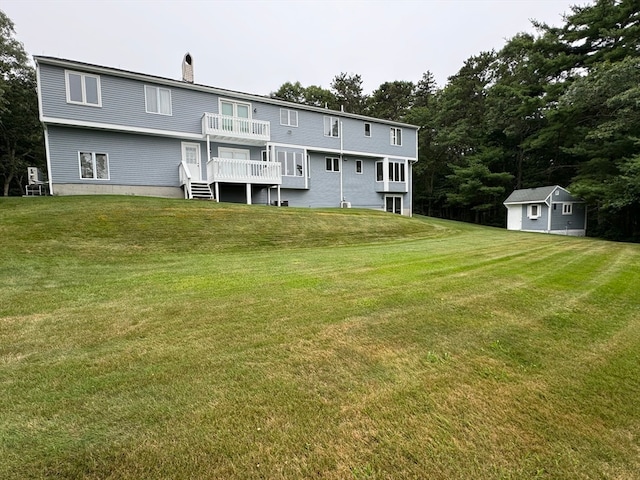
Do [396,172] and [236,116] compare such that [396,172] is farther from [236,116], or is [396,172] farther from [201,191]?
[201,191]

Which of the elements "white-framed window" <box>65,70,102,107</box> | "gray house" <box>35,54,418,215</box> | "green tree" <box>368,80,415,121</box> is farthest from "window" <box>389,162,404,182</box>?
→ "green tree" <box>368,80,415,121</box>

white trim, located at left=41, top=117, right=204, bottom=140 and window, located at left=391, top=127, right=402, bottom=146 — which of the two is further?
window, located at left=391, top=127, right=402, bottom=146

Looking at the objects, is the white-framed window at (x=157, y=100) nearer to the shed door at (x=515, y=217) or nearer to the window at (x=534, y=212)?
the window at (x=534, y=212)

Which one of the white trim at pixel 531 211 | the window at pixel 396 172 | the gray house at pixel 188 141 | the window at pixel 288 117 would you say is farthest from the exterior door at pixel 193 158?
the white trim at pixel 531 211

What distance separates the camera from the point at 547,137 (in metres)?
27.2

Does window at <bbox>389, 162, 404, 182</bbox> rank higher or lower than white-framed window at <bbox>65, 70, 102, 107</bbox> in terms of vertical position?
lower

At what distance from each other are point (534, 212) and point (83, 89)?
31.1 metres

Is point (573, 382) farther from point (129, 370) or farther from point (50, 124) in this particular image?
point (50, 124)

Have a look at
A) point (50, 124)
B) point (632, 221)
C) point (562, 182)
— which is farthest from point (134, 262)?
point (562, 182)

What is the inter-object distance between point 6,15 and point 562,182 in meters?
49.0

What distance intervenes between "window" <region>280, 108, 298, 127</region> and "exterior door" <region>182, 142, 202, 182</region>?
223 inches

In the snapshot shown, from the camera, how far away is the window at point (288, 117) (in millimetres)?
21169

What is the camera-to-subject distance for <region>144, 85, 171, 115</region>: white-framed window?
17.0 metres

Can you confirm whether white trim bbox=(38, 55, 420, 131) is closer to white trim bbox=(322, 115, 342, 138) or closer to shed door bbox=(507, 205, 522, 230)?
white trim bbox=(322, 115, 342, 138)
